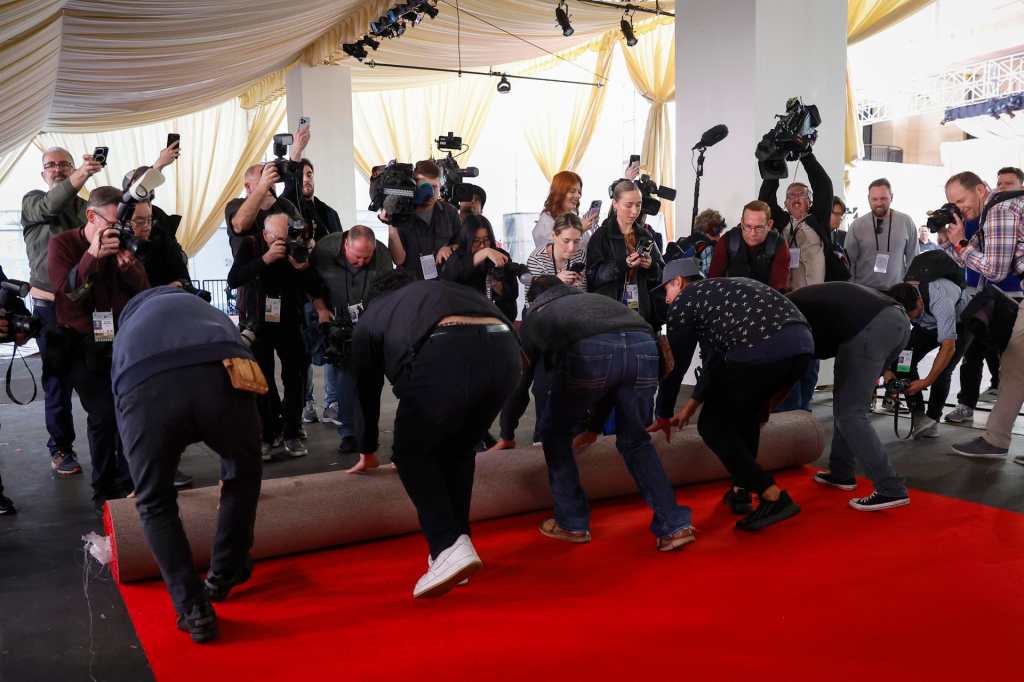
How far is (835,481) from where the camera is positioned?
3.68 metres

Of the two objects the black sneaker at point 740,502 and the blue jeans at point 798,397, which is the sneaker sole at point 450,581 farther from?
the blue jeans at point 798,397

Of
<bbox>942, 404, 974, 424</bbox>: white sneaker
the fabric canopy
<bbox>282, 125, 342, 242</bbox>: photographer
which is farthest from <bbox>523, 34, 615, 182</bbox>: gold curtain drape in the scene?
<bbox>942, 404, 974, 424</bbox>: white sneaker

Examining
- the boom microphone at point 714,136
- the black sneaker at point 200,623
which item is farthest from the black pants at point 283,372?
the boom microphone at point 714,136

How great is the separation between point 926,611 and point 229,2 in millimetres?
5267

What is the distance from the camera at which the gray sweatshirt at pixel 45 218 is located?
13.8 feet

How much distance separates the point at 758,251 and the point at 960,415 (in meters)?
1.68

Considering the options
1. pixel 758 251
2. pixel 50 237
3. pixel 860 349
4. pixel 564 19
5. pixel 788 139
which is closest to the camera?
pixel 860 349

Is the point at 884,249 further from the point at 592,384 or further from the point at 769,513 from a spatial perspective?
the point at 592,384

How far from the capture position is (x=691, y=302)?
311cm

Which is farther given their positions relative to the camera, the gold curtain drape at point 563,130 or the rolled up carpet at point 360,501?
the gold curtain drape at point 563,130

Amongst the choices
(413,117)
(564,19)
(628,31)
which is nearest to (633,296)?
(564,19)

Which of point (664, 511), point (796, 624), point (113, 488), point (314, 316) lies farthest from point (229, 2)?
point (796, 624)

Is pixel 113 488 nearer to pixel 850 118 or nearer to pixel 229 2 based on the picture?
pixel 229 2

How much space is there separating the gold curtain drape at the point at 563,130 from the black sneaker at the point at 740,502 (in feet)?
25.6
